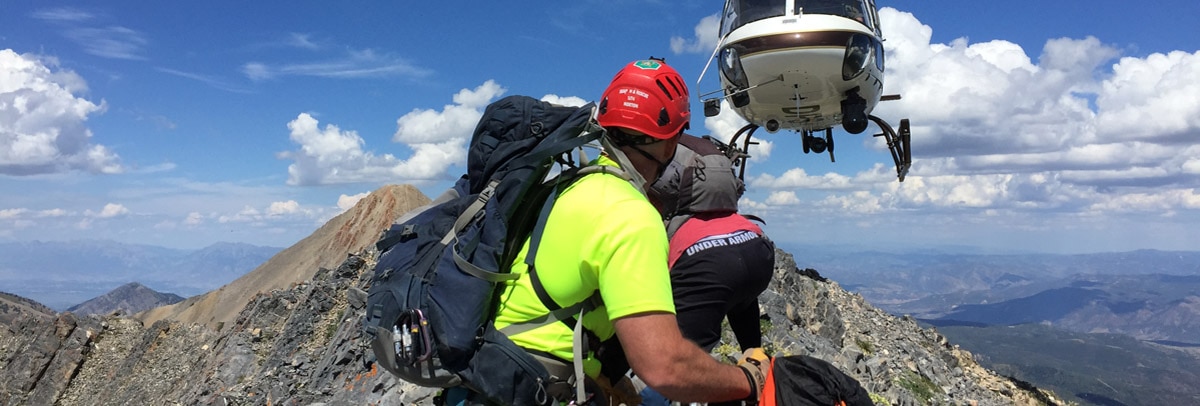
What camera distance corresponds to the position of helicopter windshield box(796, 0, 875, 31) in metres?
15.5

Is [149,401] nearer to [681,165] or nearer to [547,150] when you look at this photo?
[681,165]

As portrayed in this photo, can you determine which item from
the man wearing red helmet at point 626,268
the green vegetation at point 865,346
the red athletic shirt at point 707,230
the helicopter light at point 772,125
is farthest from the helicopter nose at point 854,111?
the man wearing red helmet at point 626,268

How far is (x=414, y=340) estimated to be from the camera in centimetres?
309

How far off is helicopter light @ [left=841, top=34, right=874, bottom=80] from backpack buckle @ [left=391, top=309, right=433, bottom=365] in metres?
14.2

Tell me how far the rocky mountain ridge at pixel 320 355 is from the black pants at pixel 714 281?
4.43 metres

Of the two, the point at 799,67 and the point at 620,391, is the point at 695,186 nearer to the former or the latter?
the point at 620,391

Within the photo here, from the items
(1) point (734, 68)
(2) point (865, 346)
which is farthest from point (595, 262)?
(2) point (865, 346)

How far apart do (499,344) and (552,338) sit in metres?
0.23

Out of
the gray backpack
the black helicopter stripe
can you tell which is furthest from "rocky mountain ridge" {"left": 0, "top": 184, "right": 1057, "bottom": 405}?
the black helicopter stripe

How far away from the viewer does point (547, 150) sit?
121 inches

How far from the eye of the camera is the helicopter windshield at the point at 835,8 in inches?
609

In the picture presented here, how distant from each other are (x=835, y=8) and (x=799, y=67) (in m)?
1.49

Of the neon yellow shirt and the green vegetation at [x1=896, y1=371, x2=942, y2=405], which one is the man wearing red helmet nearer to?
the neon yellow shirt

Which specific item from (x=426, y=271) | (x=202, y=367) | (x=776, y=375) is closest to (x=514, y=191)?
(x=426, y=271)
